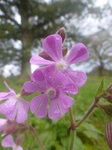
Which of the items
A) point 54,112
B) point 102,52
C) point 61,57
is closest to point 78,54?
point 61,57

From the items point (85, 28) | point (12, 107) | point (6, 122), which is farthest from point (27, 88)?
point (85, 28)

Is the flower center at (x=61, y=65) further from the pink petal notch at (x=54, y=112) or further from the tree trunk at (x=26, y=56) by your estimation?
the tree trunk at (x=26, y=56)

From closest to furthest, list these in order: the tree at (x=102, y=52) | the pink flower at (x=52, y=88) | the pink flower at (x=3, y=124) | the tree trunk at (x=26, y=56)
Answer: the pink flower at (x=52, y=88) → the pink flower at (x=3, y=124) → the tree trunk at (x=26, y=56) → the tree at (x=102, y=52)

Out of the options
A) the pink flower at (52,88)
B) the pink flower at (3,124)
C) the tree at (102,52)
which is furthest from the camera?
the tree at (102,52)

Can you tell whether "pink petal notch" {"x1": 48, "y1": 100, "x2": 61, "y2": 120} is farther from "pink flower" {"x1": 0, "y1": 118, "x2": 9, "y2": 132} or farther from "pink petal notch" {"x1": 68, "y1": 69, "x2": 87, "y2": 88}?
"pink flower" {"x1": 0, "y1": 118, "x2": 9, "y2": 132}

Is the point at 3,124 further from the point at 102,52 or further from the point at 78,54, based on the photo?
the point at 102,52

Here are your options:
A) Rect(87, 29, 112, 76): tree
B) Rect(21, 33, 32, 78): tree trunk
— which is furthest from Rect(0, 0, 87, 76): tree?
Rect(87, 29, 112, 76): tree

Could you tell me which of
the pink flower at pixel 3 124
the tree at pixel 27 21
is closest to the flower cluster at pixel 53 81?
the pink flower at pixel 3 124
